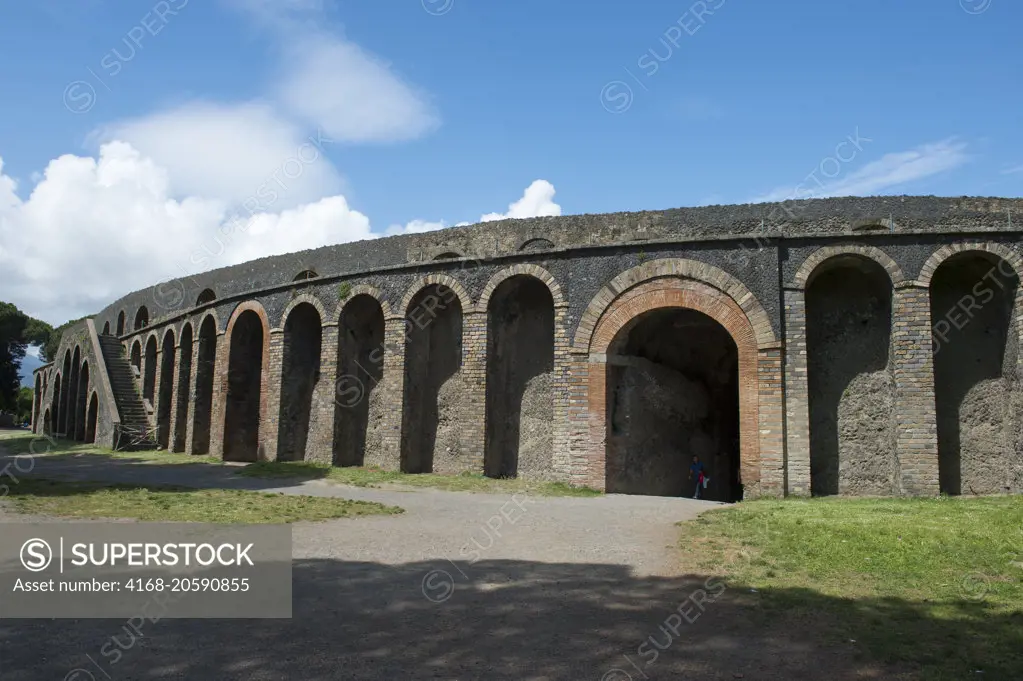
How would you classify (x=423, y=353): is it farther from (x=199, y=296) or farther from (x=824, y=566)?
(x=199, y=296)

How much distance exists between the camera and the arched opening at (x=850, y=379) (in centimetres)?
1236

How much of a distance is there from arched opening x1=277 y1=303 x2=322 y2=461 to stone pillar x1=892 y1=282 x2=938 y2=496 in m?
14.4

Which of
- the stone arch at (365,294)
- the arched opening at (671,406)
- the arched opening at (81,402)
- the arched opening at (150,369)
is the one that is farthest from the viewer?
the arched opening at (81,402)

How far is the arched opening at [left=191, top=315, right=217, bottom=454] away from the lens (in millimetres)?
22047

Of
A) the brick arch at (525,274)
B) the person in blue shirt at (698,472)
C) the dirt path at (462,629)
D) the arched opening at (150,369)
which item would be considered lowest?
the dirt path at (462,629)

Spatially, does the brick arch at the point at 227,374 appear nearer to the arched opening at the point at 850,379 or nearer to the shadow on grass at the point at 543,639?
the arched opening at the point at 850,379

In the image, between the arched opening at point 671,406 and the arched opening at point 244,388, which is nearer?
the arched opening at point 671,406

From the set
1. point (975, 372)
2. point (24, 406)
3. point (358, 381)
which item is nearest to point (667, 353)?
point (975, 372)

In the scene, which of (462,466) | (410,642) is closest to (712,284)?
(462,466)

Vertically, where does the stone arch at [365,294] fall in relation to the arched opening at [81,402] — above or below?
above

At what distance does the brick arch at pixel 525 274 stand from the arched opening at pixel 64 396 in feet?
91.6

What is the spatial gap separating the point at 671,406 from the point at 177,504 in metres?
9.58

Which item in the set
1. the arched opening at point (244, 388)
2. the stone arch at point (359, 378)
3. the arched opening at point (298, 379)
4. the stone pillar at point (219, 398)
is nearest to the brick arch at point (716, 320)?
the stone arch at point (359, 378)

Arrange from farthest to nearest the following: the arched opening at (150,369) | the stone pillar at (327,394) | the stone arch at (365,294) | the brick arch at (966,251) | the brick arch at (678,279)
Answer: the arched opening at (150,369), the stone pillar at (327,394), the stone arch at (365,294), the brick arch at (678,279), the brick arch at (966,251)
